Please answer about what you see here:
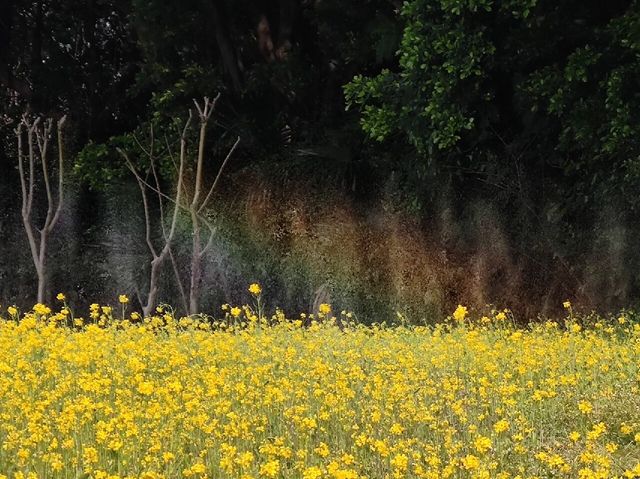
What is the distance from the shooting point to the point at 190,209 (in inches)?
489

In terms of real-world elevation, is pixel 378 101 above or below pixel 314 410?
above

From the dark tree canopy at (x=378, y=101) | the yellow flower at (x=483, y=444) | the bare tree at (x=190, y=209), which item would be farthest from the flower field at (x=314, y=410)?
the bare tree at (x=190, y=209)

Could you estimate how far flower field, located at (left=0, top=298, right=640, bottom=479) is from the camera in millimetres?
4316

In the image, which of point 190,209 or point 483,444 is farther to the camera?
point 190,209

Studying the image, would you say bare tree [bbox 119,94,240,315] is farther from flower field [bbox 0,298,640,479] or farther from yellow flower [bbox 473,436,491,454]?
yellow flower [bbox 473,436,491,454]

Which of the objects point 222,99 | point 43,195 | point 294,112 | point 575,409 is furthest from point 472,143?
point 43,195

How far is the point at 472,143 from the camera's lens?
38.3 ft

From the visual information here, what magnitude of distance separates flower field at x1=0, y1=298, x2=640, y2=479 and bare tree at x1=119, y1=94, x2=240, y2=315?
4.52 meters

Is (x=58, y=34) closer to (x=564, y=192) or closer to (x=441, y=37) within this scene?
(x=441, y=37)

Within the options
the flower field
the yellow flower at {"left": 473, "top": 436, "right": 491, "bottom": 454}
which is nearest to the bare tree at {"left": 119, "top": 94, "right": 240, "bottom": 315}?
the flower field

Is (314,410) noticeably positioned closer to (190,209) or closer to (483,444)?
(483,444)

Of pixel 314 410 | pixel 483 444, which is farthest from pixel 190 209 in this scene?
pixel 483 444

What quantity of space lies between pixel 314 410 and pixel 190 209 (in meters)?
7.36

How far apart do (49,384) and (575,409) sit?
3.34 metres
